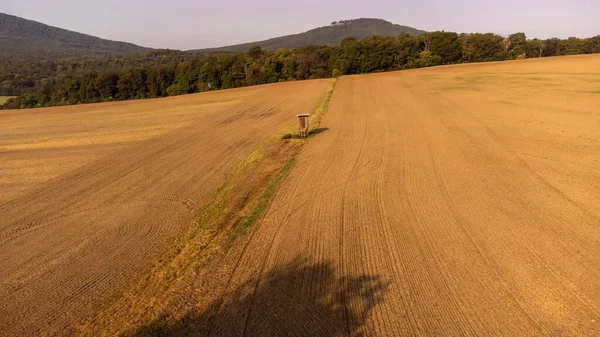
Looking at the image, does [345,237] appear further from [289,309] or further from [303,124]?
[303,124]

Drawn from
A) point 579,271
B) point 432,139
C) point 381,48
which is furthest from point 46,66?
point 579,271

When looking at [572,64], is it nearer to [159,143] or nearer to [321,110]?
[321,110]

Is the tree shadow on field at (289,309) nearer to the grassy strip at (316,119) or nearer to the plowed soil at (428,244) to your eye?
the plowed soil at (428,244)

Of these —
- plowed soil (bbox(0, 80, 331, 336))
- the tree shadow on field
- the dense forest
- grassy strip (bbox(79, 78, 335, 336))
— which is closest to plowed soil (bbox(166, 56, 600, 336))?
the tree shadow on field

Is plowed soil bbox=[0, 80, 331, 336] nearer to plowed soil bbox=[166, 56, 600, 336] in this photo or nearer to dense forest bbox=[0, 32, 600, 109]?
plowed soil bbox=[166, 56, 600, 336]

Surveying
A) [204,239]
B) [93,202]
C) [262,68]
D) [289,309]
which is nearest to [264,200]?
[204,239]
